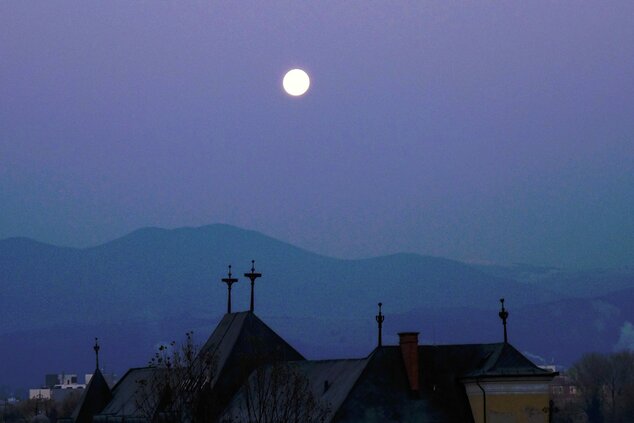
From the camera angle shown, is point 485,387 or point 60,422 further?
point 60,422

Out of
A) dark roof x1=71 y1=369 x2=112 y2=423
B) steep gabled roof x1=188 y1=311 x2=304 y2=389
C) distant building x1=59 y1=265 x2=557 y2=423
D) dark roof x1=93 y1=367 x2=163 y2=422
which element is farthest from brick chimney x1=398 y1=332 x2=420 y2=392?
dark roof x1=71 y1=369 x2=112 y2=423

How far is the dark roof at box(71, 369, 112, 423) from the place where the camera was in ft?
306

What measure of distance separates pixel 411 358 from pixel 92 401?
107 feet

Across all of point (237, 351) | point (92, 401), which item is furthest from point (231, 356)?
point (92, 401)

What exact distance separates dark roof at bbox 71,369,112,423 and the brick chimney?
102ft

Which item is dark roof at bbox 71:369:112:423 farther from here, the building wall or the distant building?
the building wall

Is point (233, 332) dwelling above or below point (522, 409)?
above

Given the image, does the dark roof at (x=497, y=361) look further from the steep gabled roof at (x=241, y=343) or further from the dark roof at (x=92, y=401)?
the dark roof at (x=92, y=401)

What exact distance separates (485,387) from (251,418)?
40.3ft

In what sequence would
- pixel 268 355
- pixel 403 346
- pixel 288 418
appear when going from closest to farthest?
pixel 288 418 → pixel 403 346 → pixel 268 355

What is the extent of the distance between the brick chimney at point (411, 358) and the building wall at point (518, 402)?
13.1 feet

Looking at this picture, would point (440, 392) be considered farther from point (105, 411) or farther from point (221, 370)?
point (105, 411)

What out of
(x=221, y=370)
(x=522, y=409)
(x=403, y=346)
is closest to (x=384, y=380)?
(x=403, y=346)

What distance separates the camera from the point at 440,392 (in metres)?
68.8
